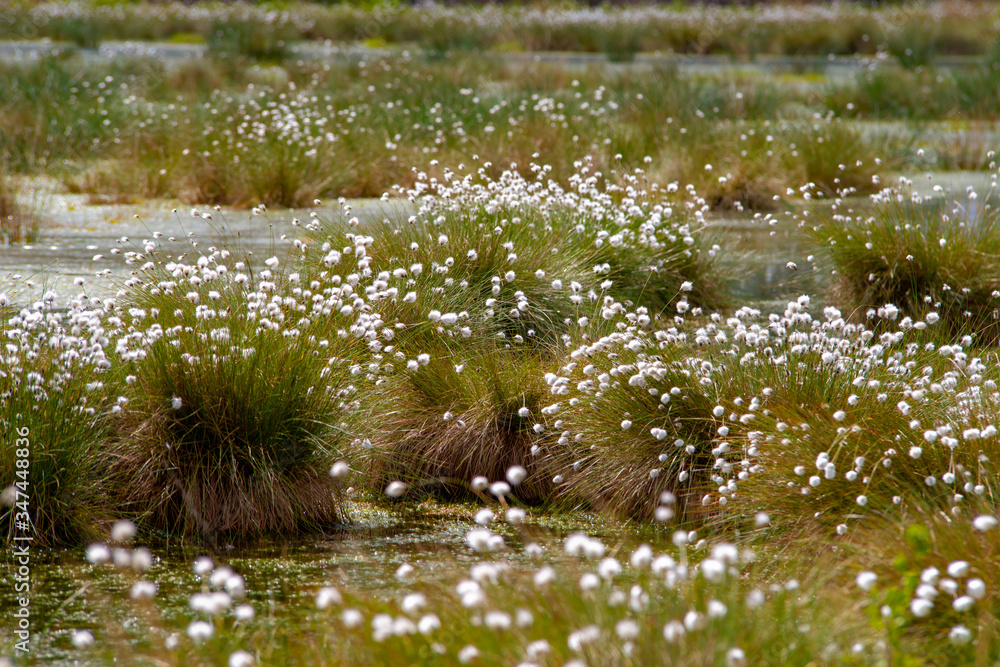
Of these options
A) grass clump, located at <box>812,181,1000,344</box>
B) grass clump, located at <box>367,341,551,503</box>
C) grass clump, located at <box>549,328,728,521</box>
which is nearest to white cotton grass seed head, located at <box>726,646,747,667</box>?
grass clump, located at <box>549,328,728,521</box>

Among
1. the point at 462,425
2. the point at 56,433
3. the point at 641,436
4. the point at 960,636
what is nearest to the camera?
the point at 960,636

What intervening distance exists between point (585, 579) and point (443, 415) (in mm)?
2559

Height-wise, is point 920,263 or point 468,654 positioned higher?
point 468,654

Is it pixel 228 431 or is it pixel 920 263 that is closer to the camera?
pixel 228 431

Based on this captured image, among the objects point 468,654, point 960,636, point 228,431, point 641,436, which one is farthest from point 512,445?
point 468,654

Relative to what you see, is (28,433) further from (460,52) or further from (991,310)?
(460,52)

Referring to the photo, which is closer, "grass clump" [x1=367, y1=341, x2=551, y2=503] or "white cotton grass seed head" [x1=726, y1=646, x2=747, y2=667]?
"white cotton grass seed head" [x1=726, y1=646, x2=747, y2=667]

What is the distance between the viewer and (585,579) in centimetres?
224

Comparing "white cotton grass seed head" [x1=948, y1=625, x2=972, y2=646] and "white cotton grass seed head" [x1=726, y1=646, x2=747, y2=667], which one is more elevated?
"white cotton grass seed head" [x1=726, y1=646, x2=747, y2=667]

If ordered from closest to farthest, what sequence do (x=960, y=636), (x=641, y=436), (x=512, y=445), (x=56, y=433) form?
(x=960, y=636), (x=56, y=433), (x=641, y=436), (x=512, y=445)

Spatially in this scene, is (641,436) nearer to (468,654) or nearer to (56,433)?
(56,433)

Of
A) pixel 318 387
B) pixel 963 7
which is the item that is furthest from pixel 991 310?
pixel 963 7

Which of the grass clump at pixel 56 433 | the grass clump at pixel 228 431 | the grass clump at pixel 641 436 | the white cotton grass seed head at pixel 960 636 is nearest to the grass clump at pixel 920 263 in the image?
the grass clump at pixel 641 436

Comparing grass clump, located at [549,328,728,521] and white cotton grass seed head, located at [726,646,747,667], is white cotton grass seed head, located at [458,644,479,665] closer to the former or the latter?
white cotton grass seed head, located at [726,646,747,667]
